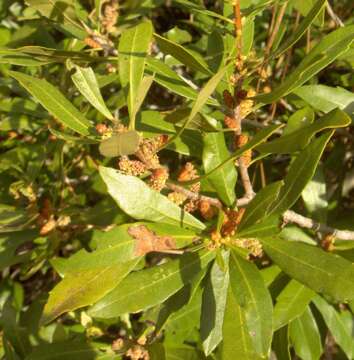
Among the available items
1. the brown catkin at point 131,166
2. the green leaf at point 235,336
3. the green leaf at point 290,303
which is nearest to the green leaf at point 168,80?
the brown catkin at point 131,166

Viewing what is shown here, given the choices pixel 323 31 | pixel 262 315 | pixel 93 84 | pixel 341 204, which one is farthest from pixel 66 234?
pixel 323 31

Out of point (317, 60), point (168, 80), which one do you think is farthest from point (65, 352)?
point (317, 60)

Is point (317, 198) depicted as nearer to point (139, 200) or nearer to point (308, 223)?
point (308, 223)

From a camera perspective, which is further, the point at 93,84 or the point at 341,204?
the point at 341,204

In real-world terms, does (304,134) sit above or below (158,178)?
above

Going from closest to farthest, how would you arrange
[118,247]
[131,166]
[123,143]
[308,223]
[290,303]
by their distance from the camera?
[123,143] → [131,166] → [118,247] → [308,223] → [290,303]

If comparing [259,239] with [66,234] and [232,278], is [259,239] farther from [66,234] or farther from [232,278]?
[66,234]

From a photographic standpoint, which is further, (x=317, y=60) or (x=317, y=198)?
(x=317, y=198)

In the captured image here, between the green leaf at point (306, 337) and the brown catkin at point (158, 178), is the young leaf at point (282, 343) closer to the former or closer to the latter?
the green leaf at point (306, 337)
